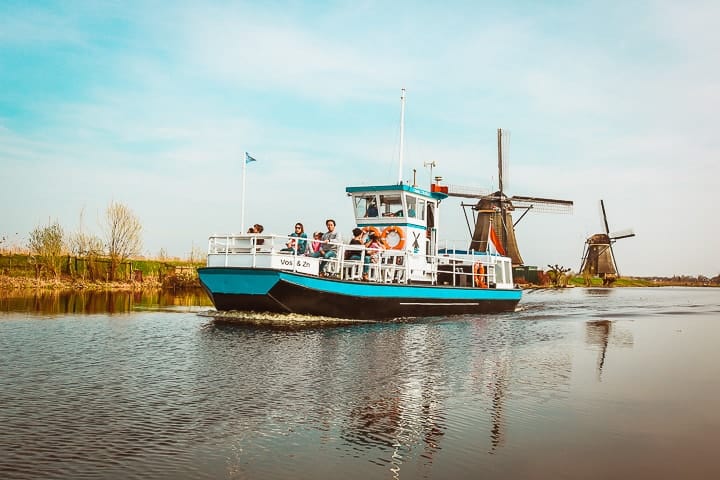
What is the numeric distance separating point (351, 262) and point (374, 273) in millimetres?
2265

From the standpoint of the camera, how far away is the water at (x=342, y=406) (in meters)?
6.36

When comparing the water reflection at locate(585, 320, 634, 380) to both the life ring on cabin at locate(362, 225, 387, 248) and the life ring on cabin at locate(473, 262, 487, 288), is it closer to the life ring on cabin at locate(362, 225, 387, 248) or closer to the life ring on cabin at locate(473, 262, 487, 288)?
the life ring on cabin at locate(473, 262, 487, 288)

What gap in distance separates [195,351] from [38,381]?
3.91 meters

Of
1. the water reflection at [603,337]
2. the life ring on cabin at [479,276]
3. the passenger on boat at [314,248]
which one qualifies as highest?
the passenger on boat at [314,248]

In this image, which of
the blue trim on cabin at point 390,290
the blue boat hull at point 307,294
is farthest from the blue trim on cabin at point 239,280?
the blue trim on cabin at point 390,290

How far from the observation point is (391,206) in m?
25.3

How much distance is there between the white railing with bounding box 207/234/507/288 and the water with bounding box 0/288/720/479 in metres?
2.96

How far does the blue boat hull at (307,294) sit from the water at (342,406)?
2216 millimetres

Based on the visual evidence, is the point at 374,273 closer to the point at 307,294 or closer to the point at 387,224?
the point at 387,224

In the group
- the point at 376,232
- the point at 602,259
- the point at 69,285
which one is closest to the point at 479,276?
the point at 376,232

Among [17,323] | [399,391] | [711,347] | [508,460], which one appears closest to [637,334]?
[711,347]

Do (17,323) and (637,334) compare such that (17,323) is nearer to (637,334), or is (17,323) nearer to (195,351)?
(195,351)

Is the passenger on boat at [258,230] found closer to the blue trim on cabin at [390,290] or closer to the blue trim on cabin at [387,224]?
the blue trim on cabin at [390,290]

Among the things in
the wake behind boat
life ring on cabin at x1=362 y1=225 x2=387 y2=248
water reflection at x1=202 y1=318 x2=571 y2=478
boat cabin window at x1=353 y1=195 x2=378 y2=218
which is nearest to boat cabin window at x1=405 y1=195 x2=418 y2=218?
the wake behind boat
